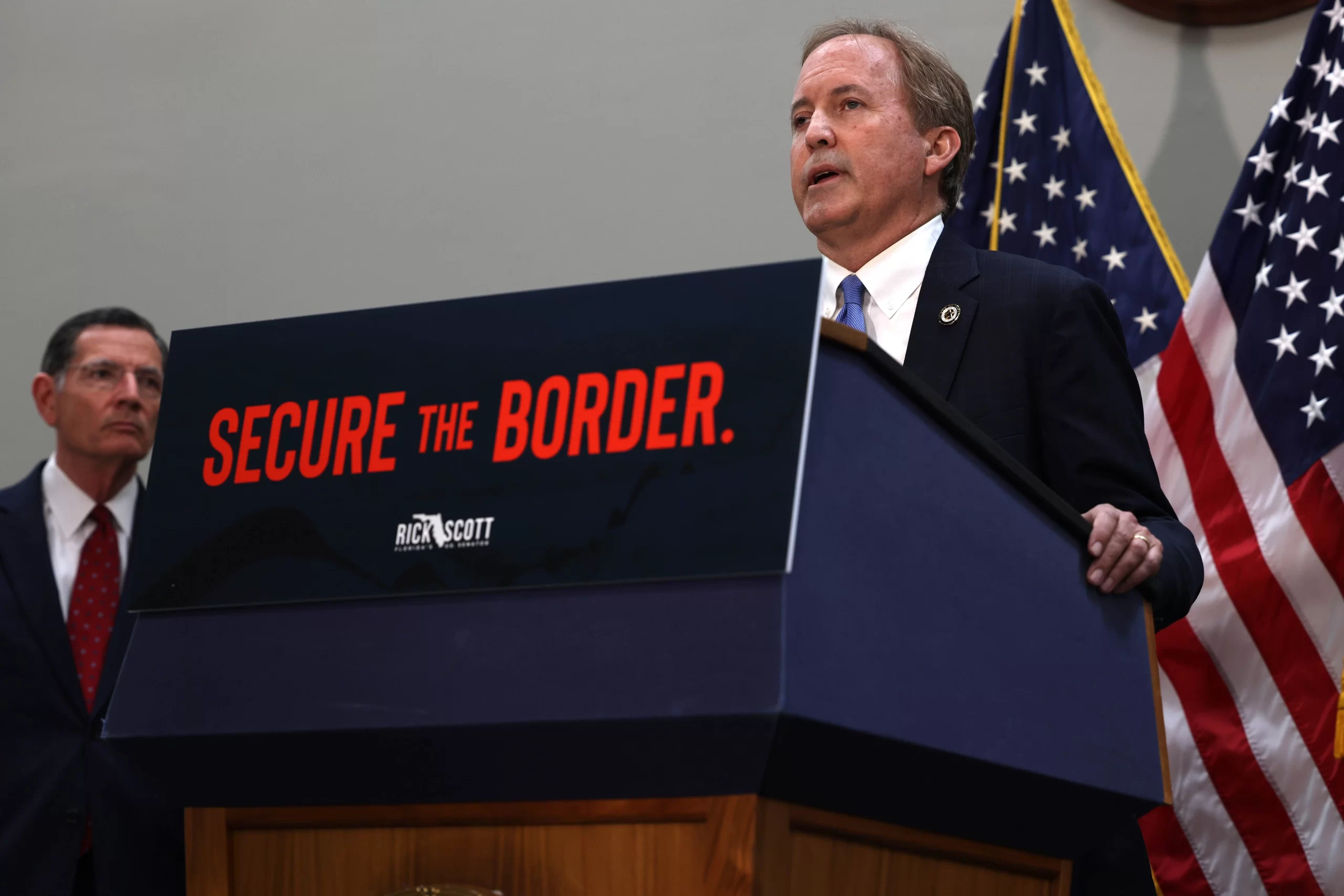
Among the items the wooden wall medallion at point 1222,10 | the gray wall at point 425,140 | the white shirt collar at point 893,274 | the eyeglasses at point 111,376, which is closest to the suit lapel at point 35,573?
the eyeglasses at point 111,376

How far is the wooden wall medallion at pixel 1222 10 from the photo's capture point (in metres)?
3.36

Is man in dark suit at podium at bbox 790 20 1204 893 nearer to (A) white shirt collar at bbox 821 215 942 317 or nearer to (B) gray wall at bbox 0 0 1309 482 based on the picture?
(A) white shirt collar at bbox 821 215 942 317

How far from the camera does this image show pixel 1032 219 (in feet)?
11.0

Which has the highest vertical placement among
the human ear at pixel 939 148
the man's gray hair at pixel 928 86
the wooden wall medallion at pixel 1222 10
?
the wooden wall medallion at pixel 1222 10

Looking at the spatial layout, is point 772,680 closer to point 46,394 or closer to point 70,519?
point 70,519

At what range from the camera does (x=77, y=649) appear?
2.71 metres

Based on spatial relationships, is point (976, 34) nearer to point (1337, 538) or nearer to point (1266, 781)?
point (1337, 538)

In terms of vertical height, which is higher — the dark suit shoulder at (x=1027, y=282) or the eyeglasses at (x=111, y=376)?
the eyeglasses at (x=111, y=376)

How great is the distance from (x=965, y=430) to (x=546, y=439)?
31 centimetres

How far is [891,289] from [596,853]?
0.89 m

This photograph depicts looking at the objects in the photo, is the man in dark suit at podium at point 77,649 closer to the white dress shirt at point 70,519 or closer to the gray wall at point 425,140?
the white dress shirt at point 70,519

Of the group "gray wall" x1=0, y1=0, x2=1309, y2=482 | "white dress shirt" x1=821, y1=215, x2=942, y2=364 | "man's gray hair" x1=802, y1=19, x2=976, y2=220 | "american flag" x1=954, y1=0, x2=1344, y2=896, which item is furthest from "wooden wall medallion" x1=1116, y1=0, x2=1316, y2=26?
"white dress shirt" x1=821, y1=215, x2=942, y2=364

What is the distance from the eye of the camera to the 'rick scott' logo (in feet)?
3.29

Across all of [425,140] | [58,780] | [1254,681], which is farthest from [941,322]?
[425,140]
